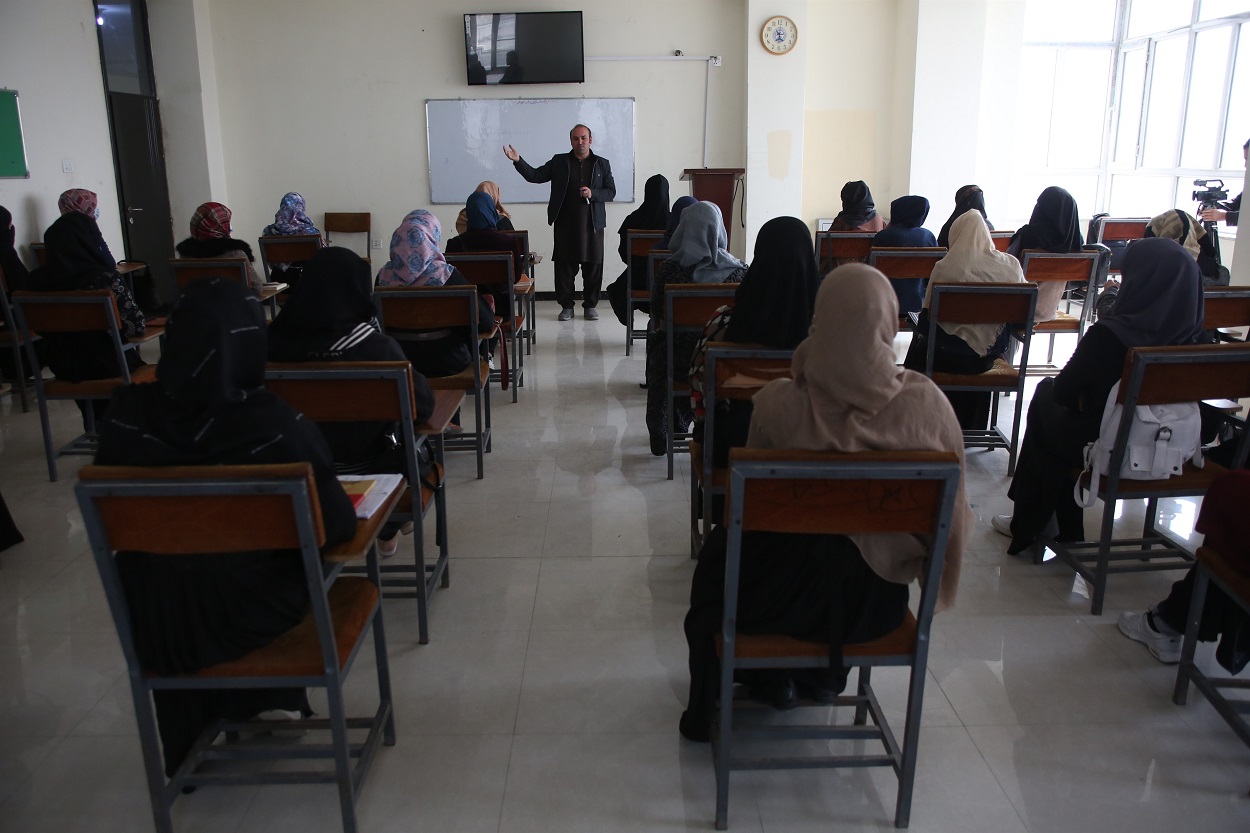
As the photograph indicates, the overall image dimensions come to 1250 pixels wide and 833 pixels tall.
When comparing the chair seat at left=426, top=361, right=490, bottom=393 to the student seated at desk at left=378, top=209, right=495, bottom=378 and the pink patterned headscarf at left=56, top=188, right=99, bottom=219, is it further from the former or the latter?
the pink patterned headscarf at left=56, top=188, right=99, bottom=219

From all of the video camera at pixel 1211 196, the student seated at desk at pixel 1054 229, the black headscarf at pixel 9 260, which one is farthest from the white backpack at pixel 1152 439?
the black headscarf at pixel 9 260

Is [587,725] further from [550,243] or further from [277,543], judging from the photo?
[550,243]

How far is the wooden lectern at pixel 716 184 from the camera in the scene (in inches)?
286

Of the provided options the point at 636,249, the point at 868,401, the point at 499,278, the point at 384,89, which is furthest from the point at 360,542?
the point at 384,89

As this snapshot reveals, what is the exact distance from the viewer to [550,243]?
8.86m

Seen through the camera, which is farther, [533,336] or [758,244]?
[533,336]

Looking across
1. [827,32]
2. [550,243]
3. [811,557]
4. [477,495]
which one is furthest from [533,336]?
[811,557]

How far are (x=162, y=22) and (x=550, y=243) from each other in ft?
12.8

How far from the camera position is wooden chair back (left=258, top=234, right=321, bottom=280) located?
573cm

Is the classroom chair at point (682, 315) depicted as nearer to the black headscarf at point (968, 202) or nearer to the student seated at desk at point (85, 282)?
the student seated at desk at point (85, 282)

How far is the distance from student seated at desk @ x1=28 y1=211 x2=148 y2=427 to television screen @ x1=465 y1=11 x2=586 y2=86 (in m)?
4.61

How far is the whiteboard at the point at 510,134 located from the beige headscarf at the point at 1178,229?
188 inches

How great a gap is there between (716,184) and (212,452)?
6257 mm

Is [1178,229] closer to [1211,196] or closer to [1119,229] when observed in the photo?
[1119,229]
